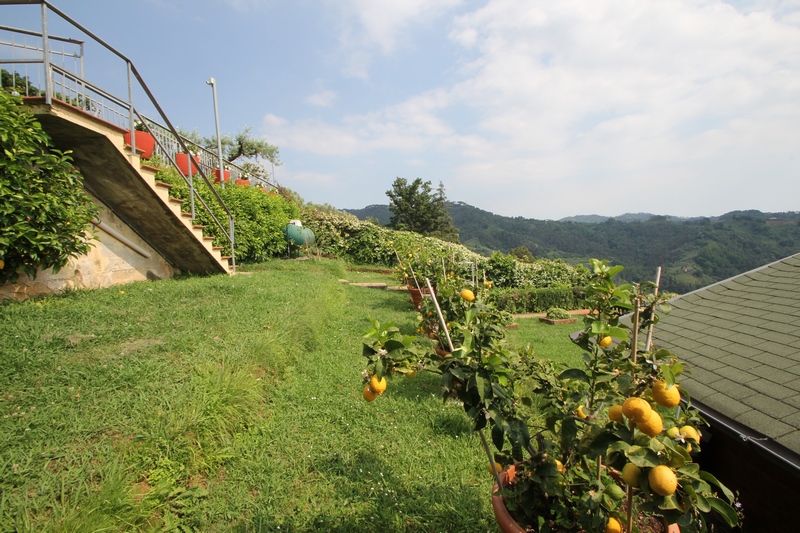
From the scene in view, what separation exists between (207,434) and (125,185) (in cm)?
442

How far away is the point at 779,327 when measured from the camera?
7.77 feet

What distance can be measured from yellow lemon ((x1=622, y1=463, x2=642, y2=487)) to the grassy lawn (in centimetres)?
140

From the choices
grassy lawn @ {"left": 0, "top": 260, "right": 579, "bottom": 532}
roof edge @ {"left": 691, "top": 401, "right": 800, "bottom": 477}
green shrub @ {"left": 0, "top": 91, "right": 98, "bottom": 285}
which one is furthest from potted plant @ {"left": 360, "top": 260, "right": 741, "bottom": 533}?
green shrub @ {"left": 0, "top": 91, "right": 98, "bottom": 285}

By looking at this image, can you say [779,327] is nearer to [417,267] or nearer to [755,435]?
[755,435]

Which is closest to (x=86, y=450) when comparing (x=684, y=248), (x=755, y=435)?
(x=755, y=435)

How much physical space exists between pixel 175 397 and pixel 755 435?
3330 mm

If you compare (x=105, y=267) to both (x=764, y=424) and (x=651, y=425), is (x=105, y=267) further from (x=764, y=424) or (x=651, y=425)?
(x=764, y=424)

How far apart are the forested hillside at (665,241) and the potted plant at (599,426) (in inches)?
242

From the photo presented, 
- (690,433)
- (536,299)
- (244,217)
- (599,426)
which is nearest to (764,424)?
(690,433)

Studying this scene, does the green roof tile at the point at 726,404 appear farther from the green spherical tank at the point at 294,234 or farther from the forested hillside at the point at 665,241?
the green spherical tank at the point at 294,234

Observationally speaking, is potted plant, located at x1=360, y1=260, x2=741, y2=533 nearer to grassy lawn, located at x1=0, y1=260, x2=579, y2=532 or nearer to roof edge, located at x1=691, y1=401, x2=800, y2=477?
roof edge, located at x1=691, y1=401, x2=800, y2=477

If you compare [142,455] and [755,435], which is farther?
[142,455]

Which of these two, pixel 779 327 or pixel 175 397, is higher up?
pixel 779 327

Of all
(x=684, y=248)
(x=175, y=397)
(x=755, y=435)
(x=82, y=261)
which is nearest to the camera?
(x=755, y=435)
